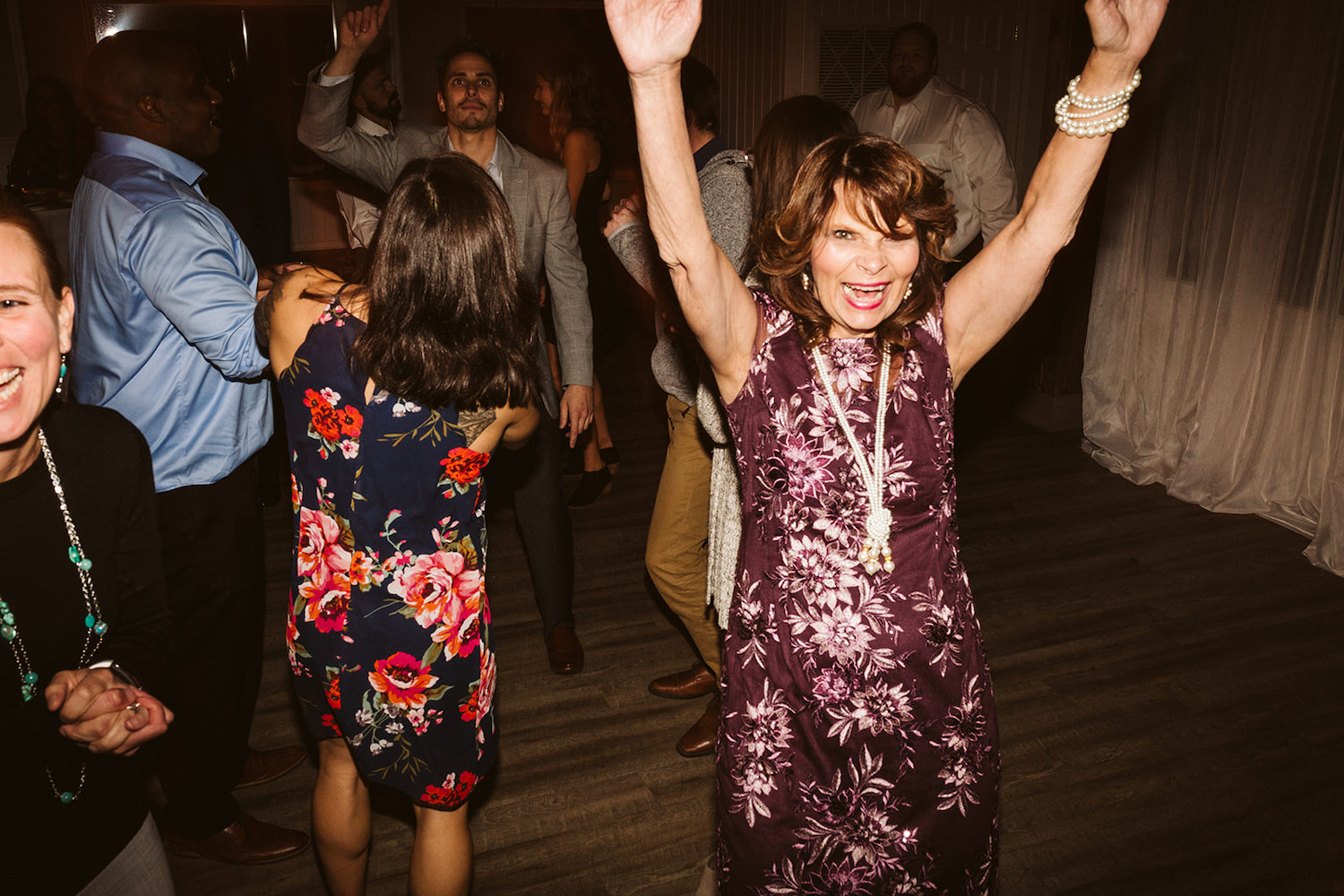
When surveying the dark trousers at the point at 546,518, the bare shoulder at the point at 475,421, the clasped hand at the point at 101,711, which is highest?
the bare shoulder at the point at 475,421

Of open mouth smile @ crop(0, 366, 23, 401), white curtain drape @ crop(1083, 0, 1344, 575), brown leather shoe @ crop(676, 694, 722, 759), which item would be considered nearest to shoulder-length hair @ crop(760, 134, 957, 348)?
open mouth smile @ crop(0, 366, 23, 401)

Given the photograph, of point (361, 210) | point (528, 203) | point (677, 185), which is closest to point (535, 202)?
point (528, 203)

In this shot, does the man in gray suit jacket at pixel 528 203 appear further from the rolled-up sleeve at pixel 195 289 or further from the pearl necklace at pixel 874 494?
the pearl necklace at pixel 874 494

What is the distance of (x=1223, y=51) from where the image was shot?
4371 mm

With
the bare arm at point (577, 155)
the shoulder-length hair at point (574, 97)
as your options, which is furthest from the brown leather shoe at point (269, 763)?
the shoulder-length hair at point (574, 97)

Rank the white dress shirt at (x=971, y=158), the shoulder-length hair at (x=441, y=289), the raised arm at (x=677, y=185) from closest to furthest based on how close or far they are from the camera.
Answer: the raised arm at (x=677, y=185), the shoulder-length hair at (x=441, y=289), the white dress shirt at (x=971, y=158)

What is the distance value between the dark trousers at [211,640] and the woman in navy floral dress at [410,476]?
16.3 inches

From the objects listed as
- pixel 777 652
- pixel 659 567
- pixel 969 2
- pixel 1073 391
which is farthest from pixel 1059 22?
pixel 777 652

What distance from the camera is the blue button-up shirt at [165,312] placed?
203 cm

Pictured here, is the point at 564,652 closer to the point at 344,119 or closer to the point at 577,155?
the point at 344,119

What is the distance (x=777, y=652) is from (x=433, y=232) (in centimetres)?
Answer: 94

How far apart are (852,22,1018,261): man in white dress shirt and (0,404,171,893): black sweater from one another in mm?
3896

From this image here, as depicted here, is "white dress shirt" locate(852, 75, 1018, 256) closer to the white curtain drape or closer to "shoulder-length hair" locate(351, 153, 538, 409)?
the white curtain drape

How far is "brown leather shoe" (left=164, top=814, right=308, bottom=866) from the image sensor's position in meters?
2.49
